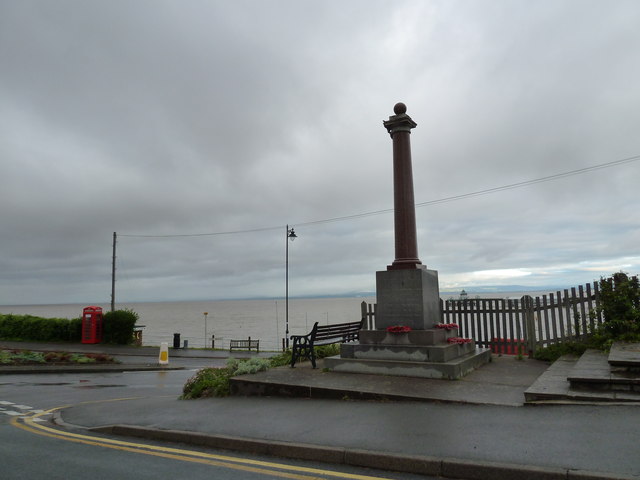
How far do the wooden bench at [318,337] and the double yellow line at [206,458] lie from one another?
4.73 m

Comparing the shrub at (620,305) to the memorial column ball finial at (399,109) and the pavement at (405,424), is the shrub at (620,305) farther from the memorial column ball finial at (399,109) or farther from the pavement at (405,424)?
the memorial column ball finial at (399,109)

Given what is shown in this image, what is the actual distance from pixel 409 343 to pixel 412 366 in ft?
2.55

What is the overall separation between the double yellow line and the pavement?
1.04ft

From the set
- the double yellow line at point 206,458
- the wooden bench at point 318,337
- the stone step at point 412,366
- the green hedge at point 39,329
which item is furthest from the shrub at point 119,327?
the stone step at point 412,366

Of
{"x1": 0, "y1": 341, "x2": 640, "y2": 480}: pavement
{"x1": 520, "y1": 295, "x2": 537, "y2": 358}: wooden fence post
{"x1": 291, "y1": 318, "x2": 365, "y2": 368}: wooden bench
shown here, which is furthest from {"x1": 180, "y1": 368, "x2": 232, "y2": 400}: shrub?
{"x1": 520, "y1": 295, "x2": 537, "y2": 358}: wooden fence post

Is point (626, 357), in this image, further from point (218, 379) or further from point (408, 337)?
point (218, 379)

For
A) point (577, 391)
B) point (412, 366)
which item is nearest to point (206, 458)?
point (412, 366)

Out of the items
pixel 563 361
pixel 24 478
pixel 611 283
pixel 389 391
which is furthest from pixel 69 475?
pixel 611 283

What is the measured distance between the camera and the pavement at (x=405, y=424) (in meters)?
4.47

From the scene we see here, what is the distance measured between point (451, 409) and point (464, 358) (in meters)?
3.41

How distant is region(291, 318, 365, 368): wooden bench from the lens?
10.8m

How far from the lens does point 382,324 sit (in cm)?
1056

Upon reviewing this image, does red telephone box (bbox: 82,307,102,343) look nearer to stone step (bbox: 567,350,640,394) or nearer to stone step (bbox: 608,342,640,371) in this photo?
stone step (bbox: 567,350,640,394)

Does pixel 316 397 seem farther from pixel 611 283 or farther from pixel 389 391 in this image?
pixel 611 283
